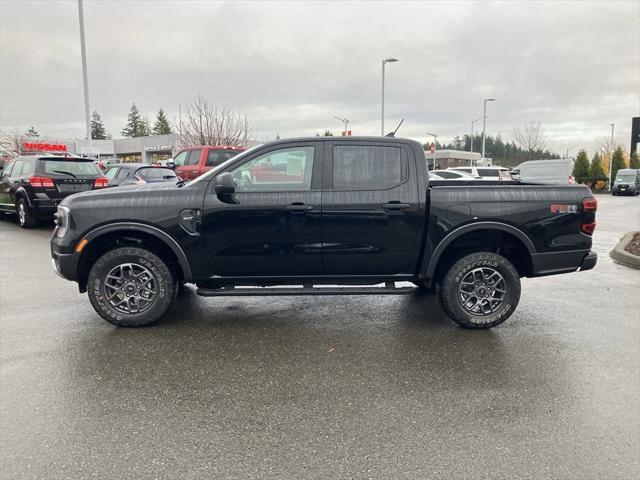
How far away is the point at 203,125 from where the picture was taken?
4191 centimetres

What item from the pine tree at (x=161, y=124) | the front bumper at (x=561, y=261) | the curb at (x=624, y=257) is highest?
the pine tree at (x=161, y=124)

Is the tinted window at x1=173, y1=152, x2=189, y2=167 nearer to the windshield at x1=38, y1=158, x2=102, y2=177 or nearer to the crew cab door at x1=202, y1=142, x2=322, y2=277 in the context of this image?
the windshield at x1=38, y1=158, x2=102, y2=177

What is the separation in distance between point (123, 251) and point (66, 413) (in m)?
1.87

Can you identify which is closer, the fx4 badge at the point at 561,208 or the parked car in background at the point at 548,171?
the fx4 badge at the point at 561,208

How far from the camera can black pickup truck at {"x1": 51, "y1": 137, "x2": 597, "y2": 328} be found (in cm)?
464

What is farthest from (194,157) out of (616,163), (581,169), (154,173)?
(616,163)

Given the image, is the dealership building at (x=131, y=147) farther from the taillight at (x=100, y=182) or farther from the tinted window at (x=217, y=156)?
the taillight at (x=100, y=182)

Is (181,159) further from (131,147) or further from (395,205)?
(131,147)

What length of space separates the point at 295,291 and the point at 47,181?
9.05m

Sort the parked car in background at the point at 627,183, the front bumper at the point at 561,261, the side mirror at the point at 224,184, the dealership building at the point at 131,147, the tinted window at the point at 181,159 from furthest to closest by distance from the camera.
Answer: the dealership building at the point at 131,147 → the parked car in background at the point at 627,183 → the tinted window at the point at 181,159 → the front bumper at the point at 561,261 → the side mirror at the point at 224,184

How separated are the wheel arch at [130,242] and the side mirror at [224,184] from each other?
72 centimetres

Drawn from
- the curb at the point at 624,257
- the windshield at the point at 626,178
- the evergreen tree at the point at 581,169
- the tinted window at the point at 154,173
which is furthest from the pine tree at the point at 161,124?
the curb at the point at 624,257

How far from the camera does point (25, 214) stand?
1167 cm

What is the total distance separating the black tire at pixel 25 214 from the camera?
37.7 ft
